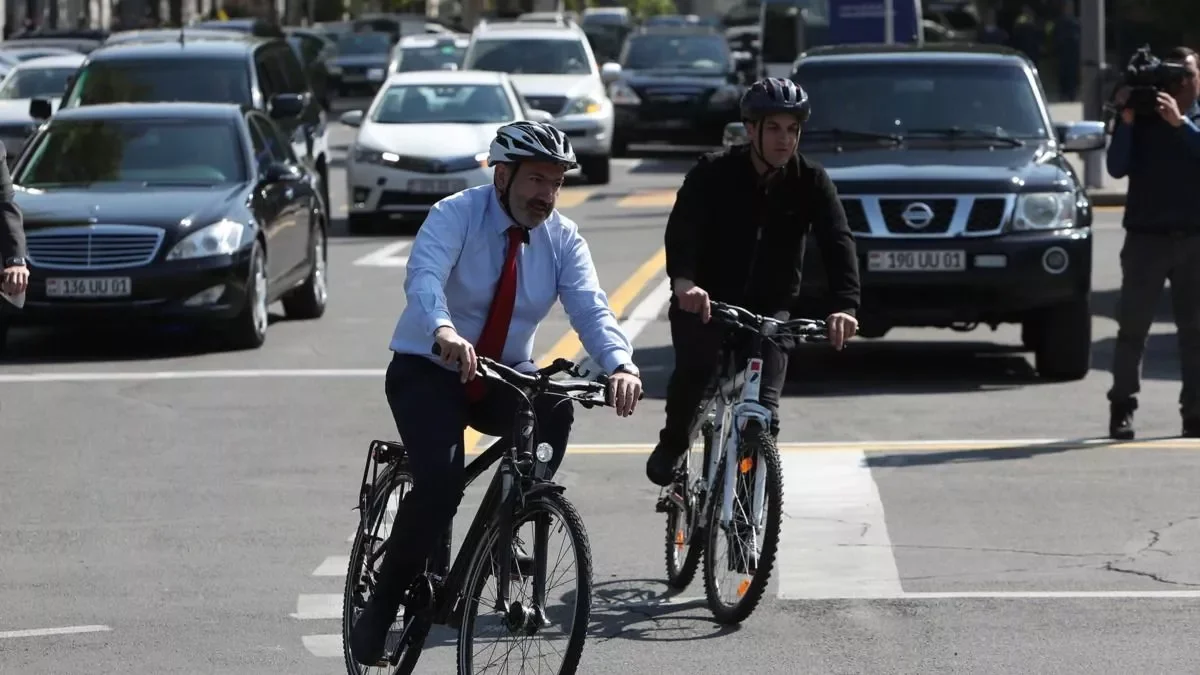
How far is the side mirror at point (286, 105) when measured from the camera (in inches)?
796

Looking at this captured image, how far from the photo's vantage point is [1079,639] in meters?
7.28

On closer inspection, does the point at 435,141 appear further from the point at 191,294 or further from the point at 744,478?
the point at 744,478

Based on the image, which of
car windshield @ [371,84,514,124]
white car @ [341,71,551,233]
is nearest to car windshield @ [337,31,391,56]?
white car @ [341,71,551,233]

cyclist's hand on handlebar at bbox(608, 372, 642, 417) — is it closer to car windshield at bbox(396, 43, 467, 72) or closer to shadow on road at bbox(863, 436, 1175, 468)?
shadow on road at bbox(863, 436, 1175, 468)

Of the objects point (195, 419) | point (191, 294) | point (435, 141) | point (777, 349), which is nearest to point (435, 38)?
A: point (435, 141)

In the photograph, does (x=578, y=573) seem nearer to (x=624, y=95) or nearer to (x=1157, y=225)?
(x=1157, y=225)

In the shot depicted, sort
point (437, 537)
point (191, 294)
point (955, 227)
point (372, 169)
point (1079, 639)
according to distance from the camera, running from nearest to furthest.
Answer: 1. point (437, 537)
2. point (1079, 639)
3. point (955, 227)
4. point (191, 294)
5. point (372, 169)

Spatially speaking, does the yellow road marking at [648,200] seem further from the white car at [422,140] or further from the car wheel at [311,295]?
the car wheel at [311,295]

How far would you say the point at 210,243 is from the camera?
14.7 meters

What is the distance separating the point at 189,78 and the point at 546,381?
1521cm

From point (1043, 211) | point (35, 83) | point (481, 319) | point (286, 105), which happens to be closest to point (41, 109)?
point (286, 105)

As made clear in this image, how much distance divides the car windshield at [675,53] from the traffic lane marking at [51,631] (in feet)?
87.5

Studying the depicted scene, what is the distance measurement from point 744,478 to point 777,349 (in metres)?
0.50

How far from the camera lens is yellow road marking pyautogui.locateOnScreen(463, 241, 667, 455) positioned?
11.5 meters
